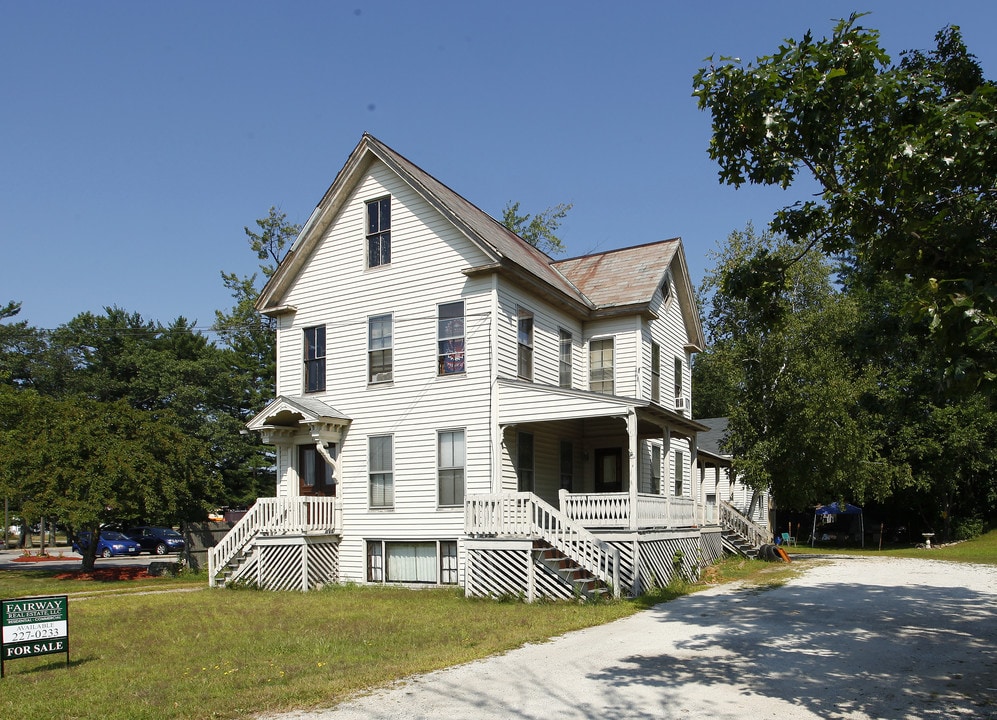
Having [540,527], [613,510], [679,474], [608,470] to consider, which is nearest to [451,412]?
[540,527]

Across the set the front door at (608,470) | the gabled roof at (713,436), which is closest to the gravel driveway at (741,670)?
the front door at (608,470)

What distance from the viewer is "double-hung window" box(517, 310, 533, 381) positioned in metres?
21.5

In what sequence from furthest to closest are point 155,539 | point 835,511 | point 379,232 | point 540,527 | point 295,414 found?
point 835,511 < point 155,539 < point 379,232 < point 295,414 < point 540,527

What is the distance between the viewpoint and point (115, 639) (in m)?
13.8

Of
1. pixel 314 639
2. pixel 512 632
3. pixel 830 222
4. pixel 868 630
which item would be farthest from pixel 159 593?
pixel 830 222

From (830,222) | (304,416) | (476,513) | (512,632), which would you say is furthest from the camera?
(304,416)

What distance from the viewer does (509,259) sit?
20.3m

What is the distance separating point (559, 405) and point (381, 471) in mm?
5432

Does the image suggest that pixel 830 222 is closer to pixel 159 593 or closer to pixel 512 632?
pixel 512 632

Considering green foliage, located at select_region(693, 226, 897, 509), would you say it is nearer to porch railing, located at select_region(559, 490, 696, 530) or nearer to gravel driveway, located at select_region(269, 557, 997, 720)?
porch railing, located at select_region(559, 490, 696, 530)

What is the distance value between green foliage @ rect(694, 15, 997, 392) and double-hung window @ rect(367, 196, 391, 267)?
12.3 m

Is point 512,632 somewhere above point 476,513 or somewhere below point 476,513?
below

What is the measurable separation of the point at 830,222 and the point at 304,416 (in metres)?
13.8

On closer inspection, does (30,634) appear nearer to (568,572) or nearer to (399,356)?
(568,572)
